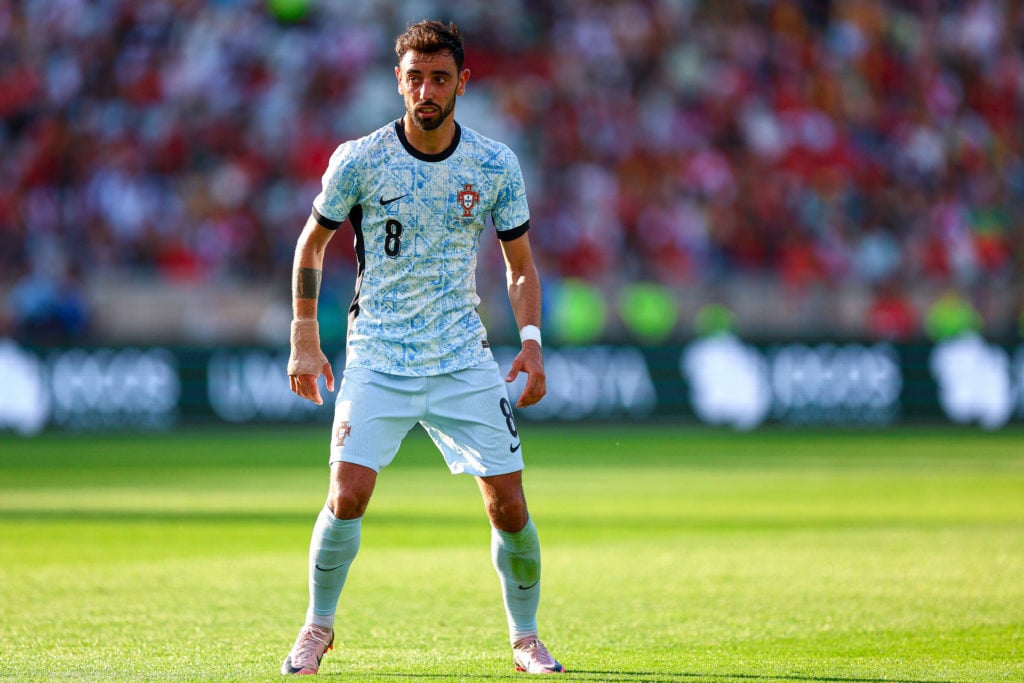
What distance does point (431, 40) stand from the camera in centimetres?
562

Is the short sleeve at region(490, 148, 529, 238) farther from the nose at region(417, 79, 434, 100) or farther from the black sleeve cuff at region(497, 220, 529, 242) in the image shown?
the nose at region(417, 79, 434, 100)

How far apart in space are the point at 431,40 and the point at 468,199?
2.02ft

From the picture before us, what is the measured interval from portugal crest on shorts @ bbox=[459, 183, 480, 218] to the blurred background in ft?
48.0

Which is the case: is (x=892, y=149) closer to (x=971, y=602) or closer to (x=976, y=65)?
(x=976, y=65)

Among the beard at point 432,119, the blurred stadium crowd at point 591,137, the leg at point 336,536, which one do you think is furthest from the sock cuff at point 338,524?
the blurred stadium crowd at point 591,137

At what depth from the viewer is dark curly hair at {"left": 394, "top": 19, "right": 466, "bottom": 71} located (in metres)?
5.62

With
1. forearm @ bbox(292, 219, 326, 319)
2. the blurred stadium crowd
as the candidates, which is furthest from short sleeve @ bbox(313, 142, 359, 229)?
the blurred stadium crowd

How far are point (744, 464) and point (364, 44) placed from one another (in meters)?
10.8

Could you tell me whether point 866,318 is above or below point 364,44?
below

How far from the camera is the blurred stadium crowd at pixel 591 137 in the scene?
21562 millimetres

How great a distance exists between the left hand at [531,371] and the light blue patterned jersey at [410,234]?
0.20 metres

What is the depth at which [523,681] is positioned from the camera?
5.47m

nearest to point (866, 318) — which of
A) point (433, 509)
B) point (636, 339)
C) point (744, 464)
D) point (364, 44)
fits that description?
point (636, 339)

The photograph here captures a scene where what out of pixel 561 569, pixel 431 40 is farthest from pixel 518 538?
pixel 561 569
